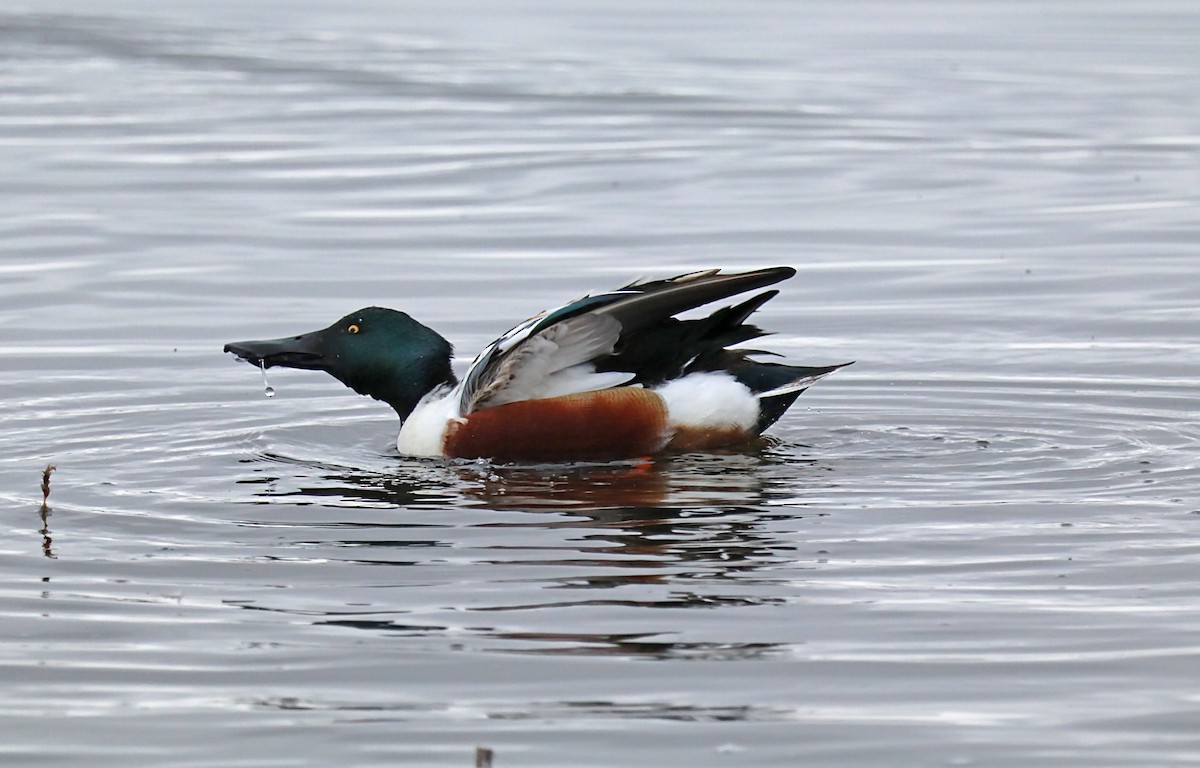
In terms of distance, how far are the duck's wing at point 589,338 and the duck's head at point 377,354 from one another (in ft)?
1.24

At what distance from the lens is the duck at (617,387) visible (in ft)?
25.3

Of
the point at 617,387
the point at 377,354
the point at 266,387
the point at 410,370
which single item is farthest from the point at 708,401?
the point at 266,387

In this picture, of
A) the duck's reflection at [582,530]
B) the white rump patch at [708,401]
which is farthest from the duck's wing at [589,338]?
the duck's reflection at [582,530]

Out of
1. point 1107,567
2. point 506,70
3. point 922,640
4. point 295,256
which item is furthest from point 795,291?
point 506,70

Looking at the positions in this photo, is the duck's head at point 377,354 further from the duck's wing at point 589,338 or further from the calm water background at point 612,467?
the duck's wing at point 589,338

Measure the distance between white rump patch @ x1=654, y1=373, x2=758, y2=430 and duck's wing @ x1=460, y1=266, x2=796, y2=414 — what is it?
0.15 metres

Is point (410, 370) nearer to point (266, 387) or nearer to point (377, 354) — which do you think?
point (377, 354)

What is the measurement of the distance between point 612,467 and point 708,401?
50cm

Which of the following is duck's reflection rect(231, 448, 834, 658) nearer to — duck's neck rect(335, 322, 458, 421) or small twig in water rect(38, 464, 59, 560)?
duck's neck rect(335, 322, 458, 421)

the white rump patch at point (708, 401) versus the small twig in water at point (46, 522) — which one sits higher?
the white rump patch at point (708, 401)

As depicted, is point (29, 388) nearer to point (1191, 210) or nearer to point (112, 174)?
point (112, 174)

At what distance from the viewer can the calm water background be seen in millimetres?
4770

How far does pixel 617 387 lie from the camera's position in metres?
7.96

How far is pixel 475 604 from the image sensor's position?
221 inches
